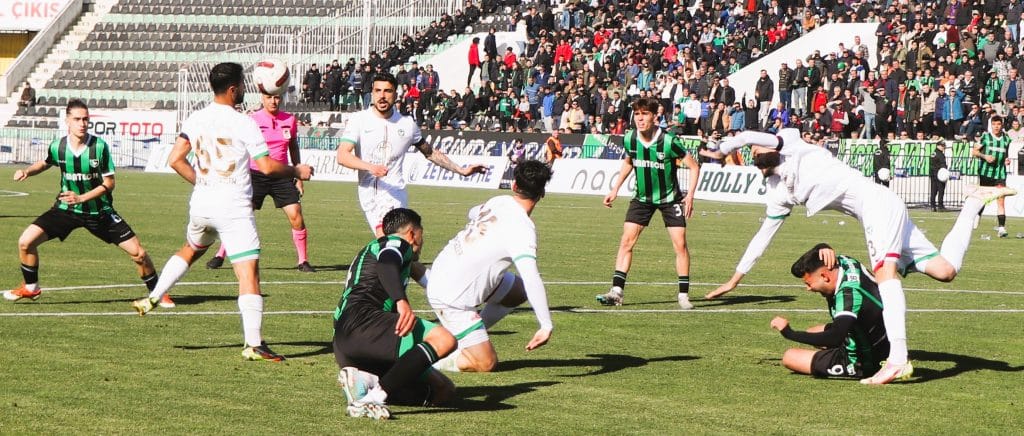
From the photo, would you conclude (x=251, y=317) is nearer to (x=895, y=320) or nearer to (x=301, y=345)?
(x=301, y=345)

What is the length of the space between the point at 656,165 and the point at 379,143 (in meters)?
3.02

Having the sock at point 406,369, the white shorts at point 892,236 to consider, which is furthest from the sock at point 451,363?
the white shorts at point 892,236

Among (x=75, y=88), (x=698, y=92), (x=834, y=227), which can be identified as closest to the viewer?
(x=834, y=227)

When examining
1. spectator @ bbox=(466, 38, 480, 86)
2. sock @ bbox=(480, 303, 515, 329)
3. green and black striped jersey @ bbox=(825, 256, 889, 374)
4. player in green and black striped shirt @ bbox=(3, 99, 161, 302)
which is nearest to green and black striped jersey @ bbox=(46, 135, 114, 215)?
player in green and black striped shirt @ bbox=(3, 99, 161, 302)

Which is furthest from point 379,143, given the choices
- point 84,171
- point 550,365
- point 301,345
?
point 550,365

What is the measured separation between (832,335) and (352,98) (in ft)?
147

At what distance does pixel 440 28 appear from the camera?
5694cm

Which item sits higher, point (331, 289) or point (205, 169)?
point (205, 169)

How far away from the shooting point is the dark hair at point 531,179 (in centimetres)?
916

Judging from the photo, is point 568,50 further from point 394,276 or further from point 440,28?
point 394,276

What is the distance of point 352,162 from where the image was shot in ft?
41.7

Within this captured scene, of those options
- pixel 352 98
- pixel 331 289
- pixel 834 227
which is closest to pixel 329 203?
pixel 834 227

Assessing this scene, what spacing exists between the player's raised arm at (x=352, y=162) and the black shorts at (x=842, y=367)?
13.9 feet

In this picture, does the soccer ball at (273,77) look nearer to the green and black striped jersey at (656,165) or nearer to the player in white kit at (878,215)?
the player in white kit at (878,215)
